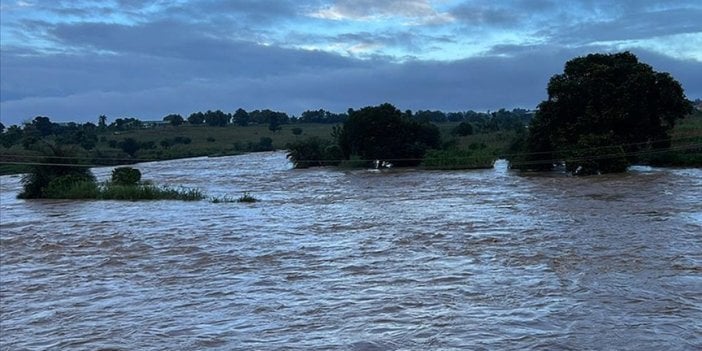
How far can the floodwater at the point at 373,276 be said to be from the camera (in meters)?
6.43

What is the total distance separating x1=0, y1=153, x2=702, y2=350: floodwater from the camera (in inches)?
253

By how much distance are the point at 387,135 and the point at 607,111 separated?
16.3m

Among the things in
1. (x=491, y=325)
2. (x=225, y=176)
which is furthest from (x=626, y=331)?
(x=225, y=176)

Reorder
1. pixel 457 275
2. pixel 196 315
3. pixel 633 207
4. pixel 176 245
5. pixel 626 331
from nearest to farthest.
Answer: pixel 626 331, pixel 196 315, pixel 457 275, pixel 176 245, pixel 633 207

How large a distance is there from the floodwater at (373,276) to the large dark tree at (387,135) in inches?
825

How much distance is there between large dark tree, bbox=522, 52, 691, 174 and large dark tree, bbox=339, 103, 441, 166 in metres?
11.8

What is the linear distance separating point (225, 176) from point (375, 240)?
95.1ft

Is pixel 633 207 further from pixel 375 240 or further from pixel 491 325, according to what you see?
pixel 491 325

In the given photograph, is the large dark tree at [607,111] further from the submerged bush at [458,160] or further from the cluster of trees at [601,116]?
the submerged bush at [458,160]

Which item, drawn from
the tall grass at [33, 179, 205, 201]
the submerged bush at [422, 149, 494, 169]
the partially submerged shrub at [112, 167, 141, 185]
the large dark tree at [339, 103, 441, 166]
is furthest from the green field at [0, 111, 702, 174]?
the large dark tree at [339, 103, 441, 166]

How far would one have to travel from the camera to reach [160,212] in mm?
22703

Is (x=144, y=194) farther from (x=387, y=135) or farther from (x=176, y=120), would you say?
(x=176, y=120)

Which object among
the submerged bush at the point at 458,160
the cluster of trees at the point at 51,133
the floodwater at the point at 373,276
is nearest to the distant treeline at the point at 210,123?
the cluster of trees at the point at 51,133

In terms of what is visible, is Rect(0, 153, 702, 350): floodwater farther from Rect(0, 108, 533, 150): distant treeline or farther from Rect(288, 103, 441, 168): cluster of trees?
Rect(0, 108, 533, 150): distant treeline
